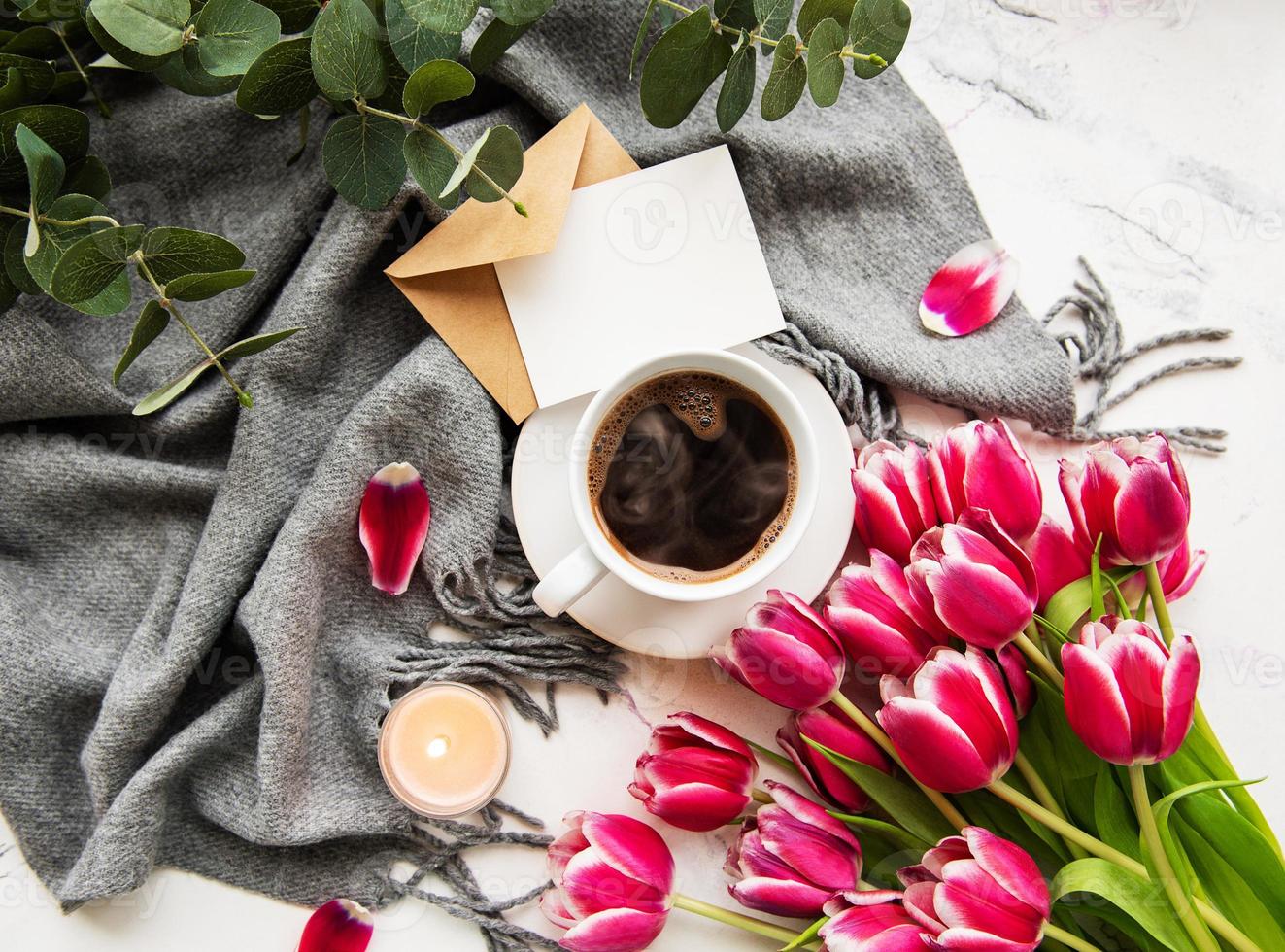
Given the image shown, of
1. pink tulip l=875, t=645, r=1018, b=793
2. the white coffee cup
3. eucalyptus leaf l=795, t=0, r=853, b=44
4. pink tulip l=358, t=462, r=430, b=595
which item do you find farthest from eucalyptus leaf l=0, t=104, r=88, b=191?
pink tulip l=875, t=645, r=1018, b=793

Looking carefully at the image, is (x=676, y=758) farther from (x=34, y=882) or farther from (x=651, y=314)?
(x=34, y=882)

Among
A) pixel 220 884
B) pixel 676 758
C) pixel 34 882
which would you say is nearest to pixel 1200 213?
pixel 676 758

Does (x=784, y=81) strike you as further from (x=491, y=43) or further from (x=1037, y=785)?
(x=1037, y=785)

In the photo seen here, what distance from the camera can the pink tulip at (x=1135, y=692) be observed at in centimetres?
66

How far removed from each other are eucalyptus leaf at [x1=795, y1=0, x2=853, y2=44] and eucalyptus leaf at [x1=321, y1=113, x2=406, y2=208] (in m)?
0.34

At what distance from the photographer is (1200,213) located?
96 cm

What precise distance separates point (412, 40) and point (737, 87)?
0.90 ft

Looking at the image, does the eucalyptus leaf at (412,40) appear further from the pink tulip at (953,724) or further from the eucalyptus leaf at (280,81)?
the pink tulip at (953,724)

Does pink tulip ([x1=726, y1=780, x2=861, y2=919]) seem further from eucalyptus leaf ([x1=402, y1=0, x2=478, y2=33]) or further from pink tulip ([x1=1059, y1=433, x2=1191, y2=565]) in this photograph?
eucalyptus leaf ([x1=402, y1=0, x2=478, y2=33])

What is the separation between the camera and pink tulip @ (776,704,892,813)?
803 mm

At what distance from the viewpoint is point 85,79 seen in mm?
848

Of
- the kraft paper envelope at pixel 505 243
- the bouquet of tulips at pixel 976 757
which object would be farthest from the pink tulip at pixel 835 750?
the kraft paper envelope at pixel 505 243

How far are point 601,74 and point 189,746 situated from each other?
29.2 inches

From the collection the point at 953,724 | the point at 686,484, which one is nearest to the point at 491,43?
the point at 686,484
